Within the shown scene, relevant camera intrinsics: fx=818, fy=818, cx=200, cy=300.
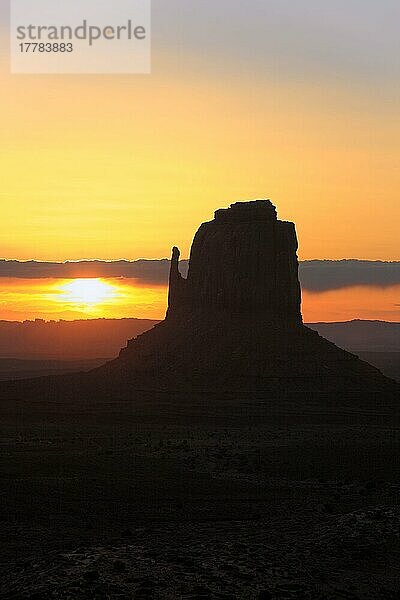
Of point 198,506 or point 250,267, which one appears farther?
point 250,267

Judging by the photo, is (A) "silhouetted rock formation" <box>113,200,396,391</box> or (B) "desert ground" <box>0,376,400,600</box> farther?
(A) "silhouetted rock formation" <box>113,200,396,391</box>

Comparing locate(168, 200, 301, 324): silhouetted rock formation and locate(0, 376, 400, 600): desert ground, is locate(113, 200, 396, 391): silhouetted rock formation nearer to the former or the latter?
locate(168, 200, 301, 324): silhouetted rock formation

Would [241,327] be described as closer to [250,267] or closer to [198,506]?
[250,267]

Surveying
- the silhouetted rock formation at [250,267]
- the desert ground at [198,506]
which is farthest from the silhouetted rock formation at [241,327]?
the desert ground at [198,506]

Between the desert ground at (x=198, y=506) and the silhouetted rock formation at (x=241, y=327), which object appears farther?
the silhouetted rock formation at (x=241, y=327)

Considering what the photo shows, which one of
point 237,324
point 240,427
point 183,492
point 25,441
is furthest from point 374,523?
point 237,324

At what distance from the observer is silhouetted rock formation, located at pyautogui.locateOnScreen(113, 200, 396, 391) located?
271 feet

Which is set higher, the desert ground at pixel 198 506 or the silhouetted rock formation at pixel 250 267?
the silhouetted rock formation at pixel 250 267

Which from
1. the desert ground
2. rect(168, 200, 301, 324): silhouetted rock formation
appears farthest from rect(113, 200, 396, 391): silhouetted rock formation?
the desert ground

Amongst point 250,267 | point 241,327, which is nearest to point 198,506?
point 241,327

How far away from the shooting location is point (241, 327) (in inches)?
3497

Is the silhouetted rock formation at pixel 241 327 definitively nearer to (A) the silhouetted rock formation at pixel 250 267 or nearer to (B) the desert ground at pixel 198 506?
(A) the silhouetted rock formation at pixel 250 267

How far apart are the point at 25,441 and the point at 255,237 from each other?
48379 mm

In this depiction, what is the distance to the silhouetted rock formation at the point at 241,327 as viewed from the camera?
82.6m
